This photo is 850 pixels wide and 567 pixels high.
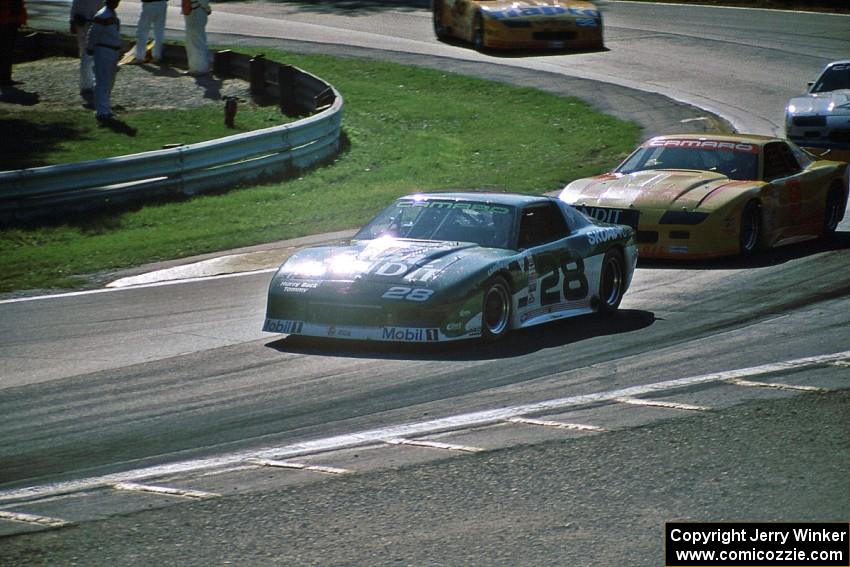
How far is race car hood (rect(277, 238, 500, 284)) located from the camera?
10477mm

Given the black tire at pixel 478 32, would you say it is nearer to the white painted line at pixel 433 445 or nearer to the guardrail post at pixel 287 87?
the guardrail post at pixel 287 87

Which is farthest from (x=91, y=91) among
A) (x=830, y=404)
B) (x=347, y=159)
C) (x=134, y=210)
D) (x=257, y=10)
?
(x=830, y=404)

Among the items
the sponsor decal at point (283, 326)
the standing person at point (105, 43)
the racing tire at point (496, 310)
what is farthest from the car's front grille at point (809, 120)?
the sponsor decal at point (283, 326)

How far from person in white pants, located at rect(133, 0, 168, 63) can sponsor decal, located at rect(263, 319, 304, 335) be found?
1460 cm

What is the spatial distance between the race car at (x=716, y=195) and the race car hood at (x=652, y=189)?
1 cm

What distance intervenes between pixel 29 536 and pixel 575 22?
81.5 ft

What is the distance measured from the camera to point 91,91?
23.0m

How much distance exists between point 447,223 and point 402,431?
3788 mm

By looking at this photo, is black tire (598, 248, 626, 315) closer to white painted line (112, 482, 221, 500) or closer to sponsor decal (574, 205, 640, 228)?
sponsor decal (574, 205, 640, 228)

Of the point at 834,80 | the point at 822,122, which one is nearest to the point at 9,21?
the point at 822,122

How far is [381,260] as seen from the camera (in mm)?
10758

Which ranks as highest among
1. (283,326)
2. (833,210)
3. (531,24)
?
(531,24)

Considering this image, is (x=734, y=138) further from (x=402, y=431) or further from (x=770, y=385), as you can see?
(x=402, y=431)

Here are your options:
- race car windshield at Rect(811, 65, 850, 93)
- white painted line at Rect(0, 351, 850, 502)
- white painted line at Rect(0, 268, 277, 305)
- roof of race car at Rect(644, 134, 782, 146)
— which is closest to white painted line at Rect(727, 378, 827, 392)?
white painted line at Rect(0, 351, 850, 502)
